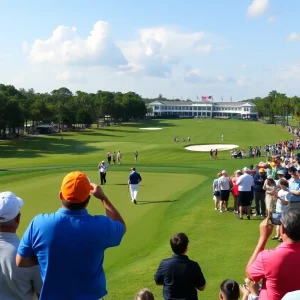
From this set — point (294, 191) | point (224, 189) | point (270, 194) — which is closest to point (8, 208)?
point (294, 191)

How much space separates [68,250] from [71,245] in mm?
52

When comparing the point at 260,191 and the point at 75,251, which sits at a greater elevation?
the point at 75,251

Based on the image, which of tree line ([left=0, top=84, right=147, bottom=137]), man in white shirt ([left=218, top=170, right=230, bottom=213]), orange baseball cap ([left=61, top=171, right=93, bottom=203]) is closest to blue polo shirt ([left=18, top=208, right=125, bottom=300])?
orange baseball cap ([left=61, top=171, right=93, bottom=203])

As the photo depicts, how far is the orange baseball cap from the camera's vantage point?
4.04 metres

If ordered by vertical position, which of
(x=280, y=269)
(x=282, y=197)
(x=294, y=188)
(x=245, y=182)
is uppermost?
(x=280, y=269)

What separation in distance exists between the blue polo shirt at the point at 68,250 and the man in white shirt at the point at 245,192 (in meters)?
12.1

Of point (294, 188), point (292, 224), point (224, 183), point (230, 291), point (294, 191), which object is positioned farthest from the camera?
point (224, 183)

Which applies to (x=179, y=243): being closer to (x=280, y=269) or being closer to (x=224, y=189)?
(x=280, y=269)

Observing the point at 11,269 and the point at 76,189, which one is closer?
the point at 76,189

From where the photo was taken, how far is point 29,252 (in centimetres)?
407

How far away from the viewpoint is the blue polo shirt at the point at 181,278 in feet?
17.8

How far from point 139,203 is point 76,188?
16.0 metres

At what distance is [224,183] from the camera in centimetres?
1714

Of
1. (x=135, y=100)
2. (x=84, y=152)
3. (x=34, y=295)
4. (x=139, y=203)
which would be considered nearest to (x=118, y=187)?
(x=139, y=203)
